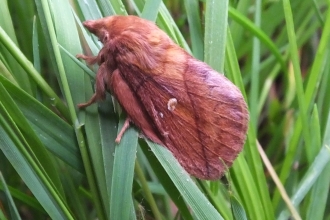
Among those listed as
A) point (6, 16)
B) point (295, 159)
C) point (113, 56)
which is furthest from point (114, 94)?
point (295, 159)

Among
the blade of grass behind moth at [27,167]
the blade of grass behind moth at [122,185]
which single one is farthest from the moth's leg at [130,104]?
the blade of grass behind moth at [27,167]

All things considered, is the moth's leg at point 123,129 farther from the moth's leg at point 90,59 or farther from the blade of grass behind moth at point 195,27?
the blade of grass behind moth at point 195,27

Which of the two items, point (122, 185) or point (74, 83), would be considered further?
point (74, 83)

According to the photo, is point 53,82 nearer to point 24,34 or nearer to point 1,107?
point 24,34

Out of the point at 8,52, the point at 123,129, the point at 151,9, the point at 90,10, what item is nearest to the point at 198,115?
the point at 123,129

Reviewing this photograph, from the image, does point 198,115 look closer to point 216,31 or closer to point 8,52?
point 216,31

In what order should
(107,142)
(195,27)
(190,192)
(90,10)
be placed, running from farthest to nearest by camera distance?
(195,27) < (90,10) < (107,142) < (190,192)

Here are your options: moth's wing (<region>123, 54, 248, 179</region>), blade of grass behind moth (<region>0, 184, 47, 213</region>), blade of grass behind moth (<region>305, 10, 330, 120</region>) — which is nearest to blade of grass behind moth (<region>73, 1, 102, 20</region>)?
moth's wing (<region>123, 54, 248, 179</region>)
